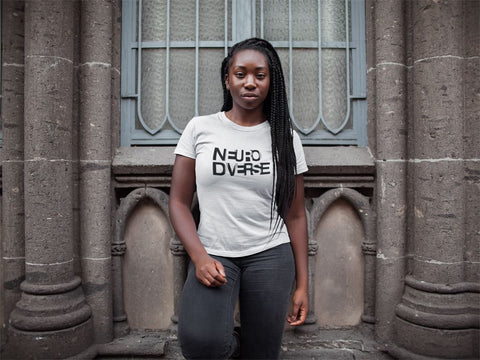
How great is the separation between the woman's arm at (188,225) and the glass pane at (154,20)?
3.84 ft

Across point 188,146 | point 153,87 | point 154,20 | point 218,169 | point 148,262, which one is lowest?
point 148,262

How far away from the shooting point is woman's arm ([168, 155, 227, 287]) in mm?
1413

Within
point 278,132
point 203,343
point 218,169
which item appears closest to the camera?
point 203,343

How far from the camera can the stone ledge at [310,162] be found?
2186 mm

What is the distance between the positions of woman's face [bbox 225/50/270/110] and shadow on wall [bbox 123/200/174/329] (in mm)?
1051

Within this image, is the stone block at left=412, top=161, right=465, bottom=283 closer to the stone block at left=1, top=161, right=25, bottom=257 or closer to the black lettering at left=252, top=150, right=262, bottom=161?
the black lettering at left=252, top=150, right=262, bottom=161

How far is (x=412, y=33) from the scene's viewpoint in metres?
2.12

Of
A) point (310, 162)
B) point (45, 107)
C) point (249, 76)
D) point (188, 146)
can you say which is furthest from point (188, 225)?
point (45, 107)

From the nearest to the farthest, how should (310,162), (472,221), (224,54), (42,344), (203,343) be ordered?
1. (203,343)
2. (42,344)
3. (472,221)
4. (310,162)
5. (224,54)

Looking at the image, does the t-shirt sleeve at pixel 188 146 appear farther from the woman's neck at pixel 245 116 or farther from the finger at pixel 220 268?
the finger at pixel 220 268

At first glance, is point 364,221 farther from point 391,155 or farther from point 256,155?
point 256,155

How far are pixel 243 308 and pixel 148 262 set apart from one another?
3.03 feet

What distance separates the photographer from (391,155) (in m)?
2.13

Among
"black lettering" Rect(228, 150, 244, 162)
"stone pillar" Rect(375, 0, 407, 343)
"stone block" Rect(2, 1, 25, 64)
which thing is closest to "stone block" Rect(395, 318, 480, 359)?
"stone pillar" Rect(375, 0, 407, 343)
